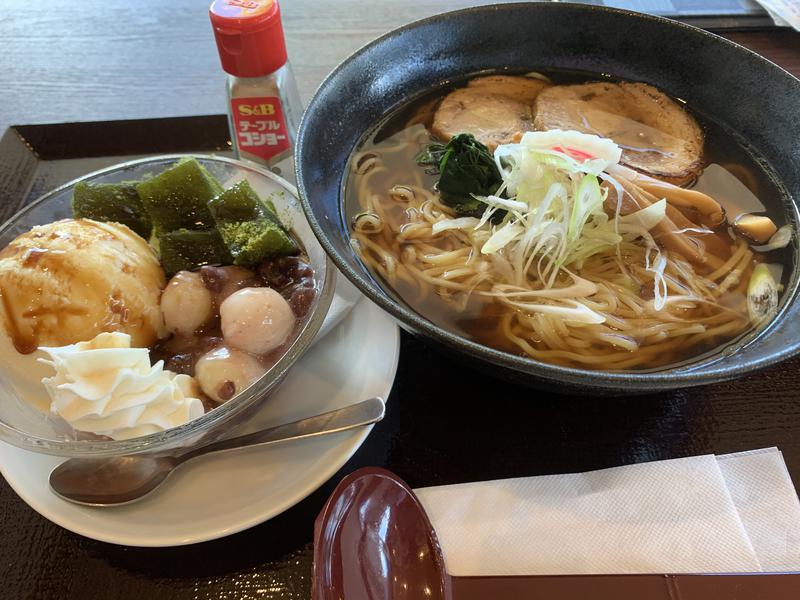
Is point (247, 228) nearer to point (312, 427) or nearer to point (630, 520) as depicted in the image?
point (312, 427)

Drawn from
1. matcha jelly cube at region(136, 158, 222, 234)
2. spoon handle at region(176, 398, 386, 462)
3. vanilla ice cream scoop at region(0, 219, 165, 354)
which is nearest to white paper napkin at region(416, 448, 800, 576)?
spoon handle at region(176, 398, 386, 462)

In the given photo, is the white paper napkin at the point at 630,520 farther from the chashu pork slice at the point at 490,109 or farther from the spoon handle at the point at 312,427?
the chashu pork slice at the point at 490,109

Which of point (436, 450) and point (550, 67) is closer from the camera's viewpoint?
point (436, 450)

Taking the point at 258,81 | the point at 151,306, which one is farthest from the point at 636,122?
the point at 151,306

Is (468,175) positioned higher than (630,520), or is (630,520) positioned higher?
(468,175)

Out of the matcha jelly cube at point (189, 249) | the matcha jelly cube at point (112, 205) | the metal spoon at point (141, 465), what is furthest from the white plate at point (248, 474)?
the matcha jelly cube at point (112, 205)

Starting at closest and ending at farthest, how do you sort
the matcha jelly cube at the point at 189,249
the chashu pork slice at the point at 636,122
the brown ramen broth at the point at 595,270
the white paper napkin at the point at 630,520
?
the white paper napkin at the point at 630,520 < the brown ramen broth at the point at 595,270 < the matcha jelly cube at the point at 189,249 < the chashu pork slice at the point at 636,122

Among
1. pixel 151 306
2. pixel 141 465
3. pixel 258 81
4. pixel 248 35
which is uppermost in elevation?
pixel 248 35

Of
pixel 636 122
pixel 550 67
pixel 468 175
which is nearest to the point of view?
pixel 468 175
